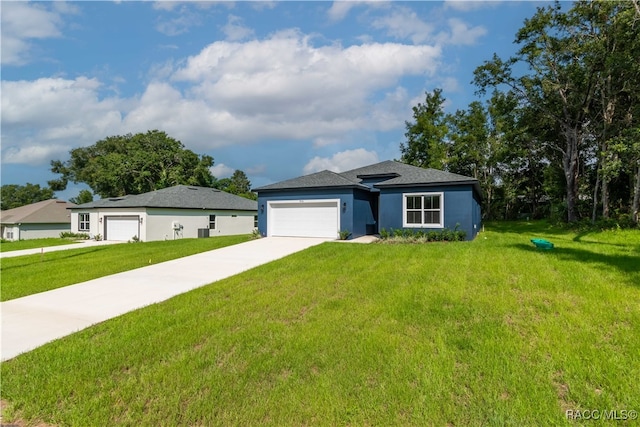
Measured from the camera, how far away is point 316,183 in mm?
16297

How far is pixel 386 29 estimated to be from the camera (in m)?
12.2

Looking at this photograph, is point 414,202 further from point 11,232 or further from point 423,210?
point 11,232

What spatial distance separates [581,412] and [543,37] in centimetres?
2398

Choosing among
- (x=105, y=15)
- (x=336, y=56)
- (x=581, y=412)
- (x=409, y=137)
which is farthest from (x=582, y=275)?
(x=409, y=137)

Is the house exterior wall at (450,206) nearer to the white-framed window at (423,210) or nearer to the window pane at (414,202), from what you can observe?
the white-framed window at (423,210)

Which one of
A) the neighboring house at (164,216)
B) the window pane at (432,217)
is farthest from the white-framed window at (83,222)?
the window pane at (432,217)

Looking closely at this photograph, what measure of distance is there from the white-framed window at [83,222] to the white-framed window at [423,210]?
23.6 m

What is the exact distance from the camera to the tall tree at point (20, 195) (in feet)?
184

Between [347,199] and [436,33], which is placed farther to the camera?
[347,199]

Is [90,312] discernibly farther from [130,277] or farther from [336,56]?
[336,56]

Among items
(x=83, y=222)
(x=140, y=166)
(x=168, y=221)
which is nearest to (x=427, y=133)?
(x=168, y=221)

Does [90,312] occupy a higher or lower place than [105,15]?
lower

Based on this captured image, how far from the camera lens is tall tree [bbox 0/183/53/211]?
184 feet

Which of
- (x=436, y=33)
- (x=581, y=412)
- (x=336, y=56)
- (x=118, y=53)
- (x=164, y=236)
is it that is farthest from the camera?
(x=164, y=236)
